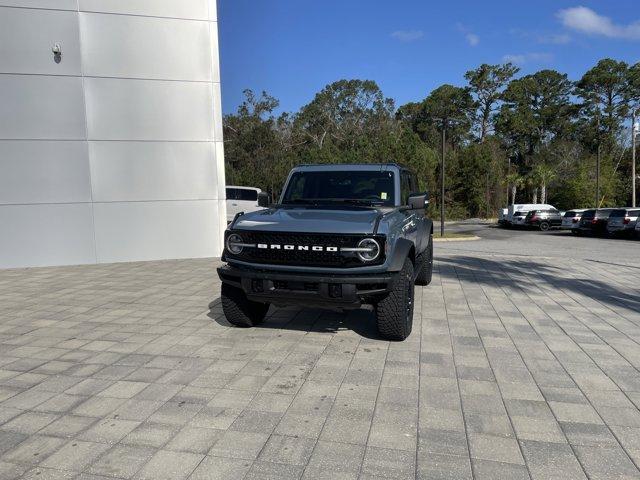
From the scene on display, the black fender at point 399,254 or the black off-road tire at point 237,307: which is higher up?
Result: the black fender at point 399,254

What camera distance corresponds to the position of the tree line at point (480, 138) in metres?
37.3

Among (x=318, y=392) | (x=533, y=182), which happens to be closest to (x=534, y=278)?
(x=318, y=392)

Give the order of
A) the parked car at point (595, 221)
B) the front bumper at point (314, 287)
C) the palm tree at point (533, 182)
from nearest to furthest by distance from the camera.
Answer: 1. the front bumper at point (314, 287)
2. the parked car at point (595, 221)
3. the palm tree at point (533, 182)

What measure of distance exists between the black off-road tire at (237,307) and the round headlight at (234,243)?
0.46m

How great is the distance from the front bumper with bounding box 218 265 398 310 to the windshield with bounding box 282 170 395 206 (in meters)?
1.39

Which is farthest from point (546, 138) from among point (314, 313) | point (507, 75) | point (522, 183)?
point (314, 313)

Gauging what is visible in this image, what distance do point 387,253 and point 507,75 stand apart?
5980 cm

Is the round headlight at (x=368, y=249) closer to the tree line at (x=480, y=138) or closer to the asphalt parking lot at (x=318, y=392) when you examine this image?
the asphalt parking lot at (x=318, y=392)

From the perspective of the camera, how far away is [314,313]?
618 centimetres

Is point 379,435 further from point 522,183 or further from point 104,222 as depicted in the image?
point 522,183

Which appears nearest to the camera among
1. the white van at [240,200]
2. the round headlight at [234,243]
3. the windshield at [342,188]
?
the round headlight at [234,243]

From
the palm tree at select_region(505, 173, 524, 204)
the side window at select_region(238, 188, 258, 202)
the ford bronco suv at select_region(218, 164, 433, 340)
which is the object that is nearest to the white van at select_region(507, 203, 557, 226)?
the palm tree at select_region(505, 173, 524, 204)

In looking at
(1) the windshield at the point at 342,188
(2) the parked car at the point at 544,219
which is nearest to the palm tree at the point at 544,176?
(2) the parked car at the point at 544,219

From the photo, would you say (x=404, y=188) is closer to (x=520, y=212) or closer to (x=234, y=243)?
(x=234, y=243)
